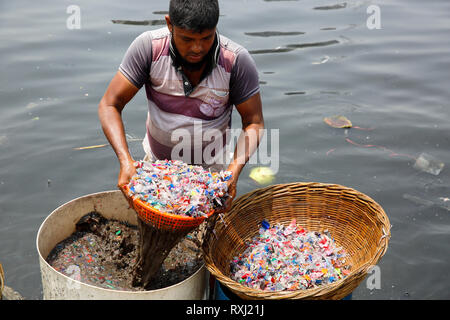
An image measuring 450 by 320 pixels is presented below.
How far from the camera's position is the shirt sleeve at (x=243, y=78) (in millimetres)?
2596

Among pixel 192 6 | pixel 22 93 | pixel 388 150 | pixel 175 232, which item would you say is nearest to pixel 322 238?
pixel 175 232

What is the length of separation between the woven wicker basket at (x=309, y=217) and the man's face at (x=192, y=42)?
951 millimetres

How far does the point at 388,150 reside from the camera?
468 cm

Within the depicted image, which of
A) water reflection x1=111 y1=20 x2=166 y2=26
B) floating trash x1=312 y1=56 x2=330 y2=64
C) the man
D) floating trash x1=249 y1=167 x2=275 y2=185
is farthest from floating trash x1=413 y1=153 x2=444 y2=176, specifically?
water reflection x1=111 y1=20 x2=166 y2=26

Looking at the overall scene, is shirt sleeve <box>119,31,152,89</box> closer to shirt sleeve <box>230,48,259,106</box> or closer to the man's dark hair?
the man's dark hair

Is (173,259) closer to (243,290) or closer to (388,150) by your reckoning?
(243,290)

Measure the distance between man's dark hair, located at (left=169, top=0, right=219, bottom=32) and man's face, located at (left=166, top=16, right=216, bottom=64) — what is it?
3 centimetres

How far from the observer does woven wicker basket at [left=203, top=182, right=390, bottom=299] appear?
2801 millimetres

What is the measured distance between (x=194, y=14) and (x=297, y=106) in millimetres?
3218

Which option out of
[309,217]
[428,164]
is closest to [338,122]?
[428,164]

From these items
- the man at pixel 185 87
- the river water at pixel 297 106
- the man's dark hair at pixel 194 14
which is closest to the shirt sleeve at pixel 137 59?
the man at pixel 185 87

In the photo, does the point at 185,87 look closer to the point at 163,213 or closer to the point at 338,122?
the point at 163,213

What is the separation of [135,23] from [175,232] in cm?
504

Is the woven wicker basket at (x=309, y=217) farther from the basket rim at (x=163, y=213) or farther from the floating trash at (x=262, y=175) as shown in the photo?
the floating trash at (x=262, y=175)
